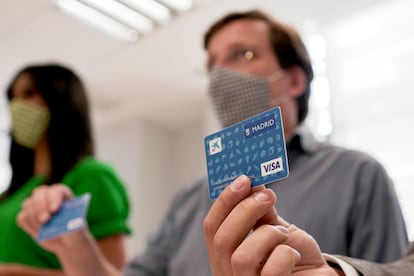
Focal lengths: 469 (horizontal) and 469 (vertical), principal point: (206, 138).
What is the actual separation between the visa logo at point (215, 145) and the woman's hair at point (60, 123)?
83cm

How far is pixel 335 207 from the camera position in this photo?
70cm

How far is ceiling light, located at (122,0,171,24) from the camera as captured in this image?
2293mm

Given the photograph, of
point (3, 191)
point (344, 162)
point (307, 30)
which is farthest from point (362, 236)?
point (307, 30)

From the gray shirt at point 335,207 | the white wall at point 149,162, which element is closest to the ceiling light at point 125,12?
the white wall at point 149,162

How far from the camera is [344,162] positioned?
0.79m

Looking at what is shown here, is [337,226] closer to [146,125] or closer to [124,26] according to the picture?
[124,26]

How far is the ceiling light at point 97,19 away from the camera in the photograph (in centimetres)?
225

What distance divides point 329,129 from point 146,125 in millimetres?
1602

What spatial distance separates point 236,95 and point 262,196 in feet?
1.30

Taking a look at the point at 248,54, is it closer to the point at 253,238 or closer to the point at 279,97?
the point at 279,97

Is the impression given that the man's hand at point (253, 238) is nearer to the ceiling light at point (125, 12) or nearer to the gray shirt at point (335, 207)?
the gray shirt at point (335, 207)

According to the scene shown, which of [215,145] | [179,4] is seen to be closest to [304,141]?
[215,145]

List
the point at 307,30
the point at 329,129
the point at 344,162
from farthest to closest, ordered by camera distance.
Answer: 1. the point at 307,30
2. the point at 329,129
3. the point at 344,162

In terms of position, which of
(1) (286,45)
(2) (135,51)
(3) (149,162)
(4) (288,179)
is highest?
(2) (135,51)
